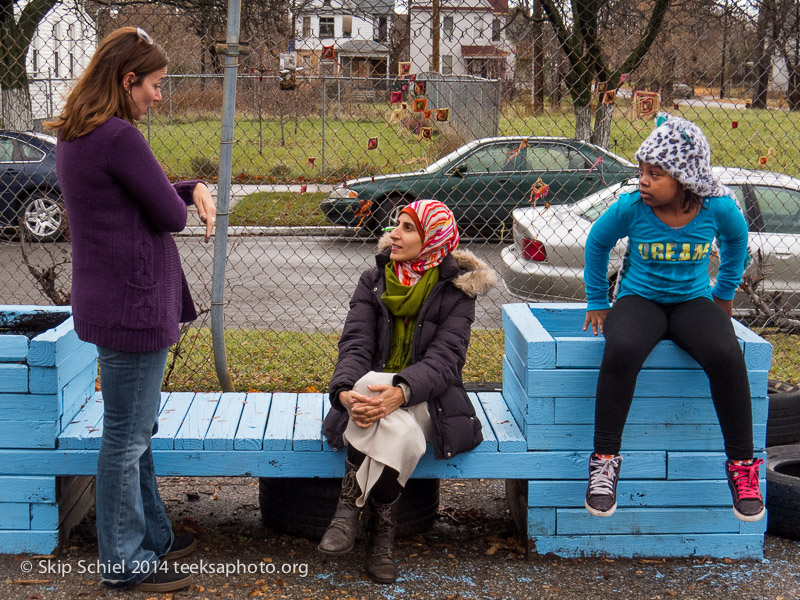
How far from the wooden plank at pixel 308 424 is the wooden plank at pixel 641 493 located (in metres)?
0.85

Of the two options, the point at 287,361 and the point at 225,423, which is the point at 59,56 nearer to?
the point at 287,361

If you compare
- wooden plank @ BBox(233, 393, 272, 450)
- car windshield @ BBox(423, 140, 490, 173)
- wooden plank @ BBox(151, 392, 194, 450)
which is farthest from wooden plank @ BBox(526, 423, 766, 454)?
car windshield @ BBox(423, 140, 490, 173)

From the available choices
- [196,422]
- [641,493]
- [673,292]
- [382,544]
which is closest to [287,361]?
[196,422]

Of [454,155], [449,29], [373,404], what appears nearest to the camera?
[373,404]

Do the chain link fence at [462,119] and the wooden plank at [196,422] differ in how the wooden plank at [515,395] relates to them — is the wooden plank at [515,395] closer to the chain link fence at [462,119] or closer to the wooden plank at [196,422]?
the wooden plank at [196,422]

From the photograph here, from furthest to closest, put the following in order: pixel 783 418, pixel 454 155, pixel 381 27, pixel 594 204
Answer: pixel 381 27, pixel 594 204, pixel 454 155, pixel 783 418

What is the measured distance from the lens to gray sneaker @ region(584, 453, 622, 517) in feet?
10.6

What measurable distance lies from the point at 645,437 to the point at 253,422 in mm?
1543

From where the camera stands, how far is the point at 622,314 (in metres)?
3.40

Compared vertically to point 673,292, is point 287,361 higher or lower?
lower

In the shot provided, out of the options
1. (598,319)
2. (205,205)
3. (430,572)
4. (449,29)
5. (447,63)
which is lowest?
(430,572)

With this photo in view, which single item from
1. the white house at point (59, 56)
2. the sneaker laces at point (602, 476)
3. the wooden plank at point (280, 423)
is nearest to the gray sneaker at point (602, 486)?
the sneaker laces at point (602, 476)

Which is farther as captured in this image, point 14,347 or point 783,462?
point 783,462

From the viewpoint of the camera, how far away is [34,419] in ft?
10.9
